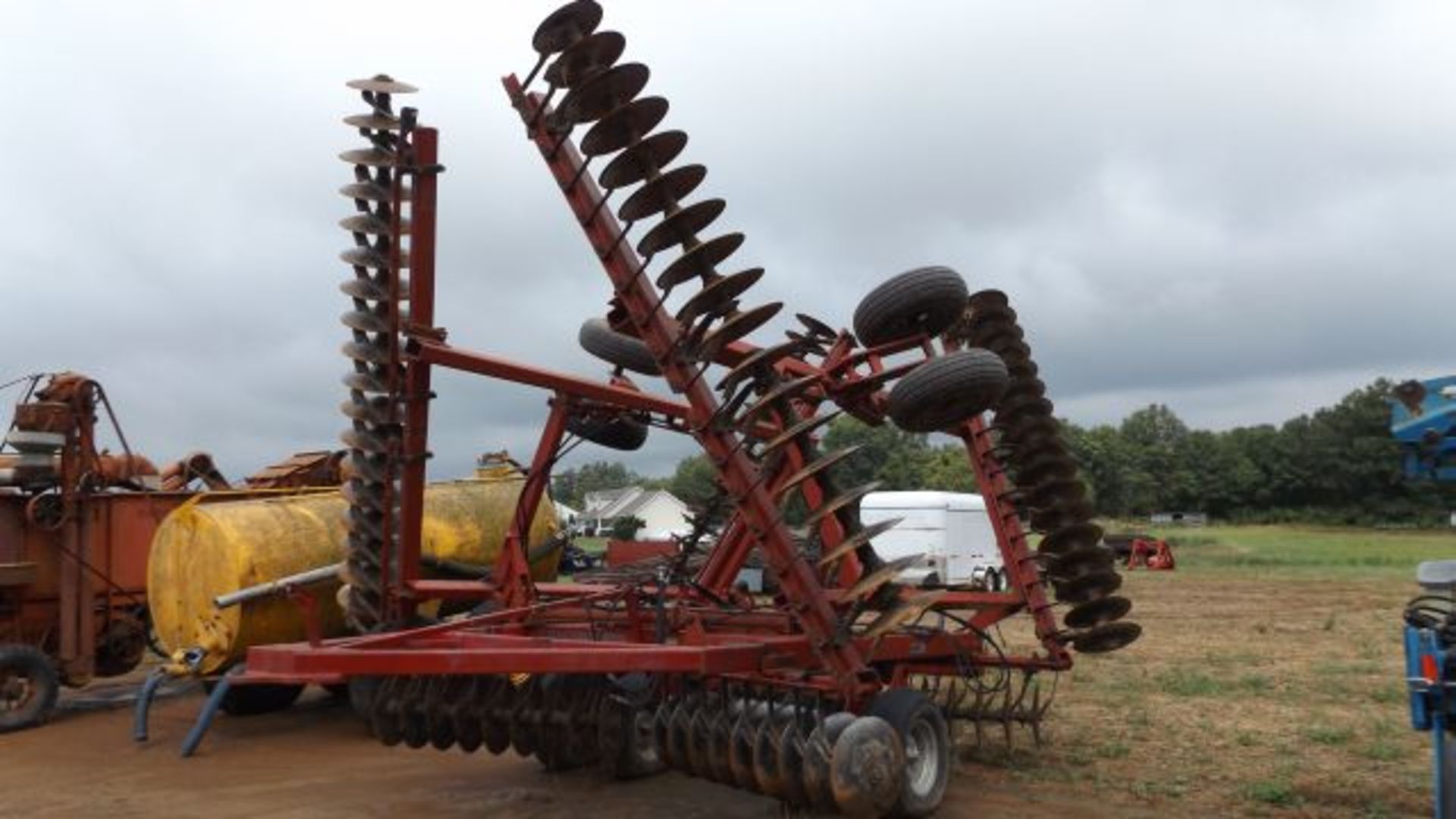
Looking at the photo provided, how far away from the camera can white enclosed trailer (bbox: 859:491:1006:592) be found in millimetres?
27625

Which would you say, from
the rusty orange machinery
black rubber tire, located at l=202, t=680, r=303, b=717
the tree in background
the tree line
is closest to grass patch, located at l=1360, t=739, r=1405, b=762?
black rubber tire, located at l=202, t=680, r=303, b=717

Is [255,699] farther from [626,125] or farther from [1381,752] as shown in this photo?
[1381,752]

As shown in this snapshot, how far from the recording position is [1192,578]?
98.9 ft

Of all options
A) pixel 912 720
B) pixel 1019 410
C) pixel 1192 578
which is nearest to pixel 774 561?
pixel 912 720

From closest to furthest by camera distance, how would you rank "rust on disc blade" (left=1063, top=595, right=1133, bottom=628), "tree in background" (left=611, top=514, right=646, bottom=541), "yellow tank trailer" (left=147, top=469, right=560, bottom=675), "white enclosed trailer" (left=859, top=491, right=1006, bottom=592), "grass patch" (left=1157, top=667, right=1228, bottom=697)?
"rust on disc blade" (left=1063, top=595, right=1133, bottom=628) < "yellow tank trailer" (left=147, top=469, right=560, bottom=675) < "grass patch" (left=1157, top=667, right=1228, bottom=697) < "white enclosed trailer" (left=859, top=491, right=1006, bottom=592) < "tree in background" (left=611, top=514, right=646, bottom=541)

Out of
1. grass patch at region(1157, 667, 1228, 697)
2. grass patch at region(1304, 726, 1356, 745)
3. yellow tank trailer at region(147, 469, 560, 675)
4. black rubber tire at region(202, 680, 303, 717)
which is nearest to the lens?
grass patch at region(1304, 726, 1356, 745)

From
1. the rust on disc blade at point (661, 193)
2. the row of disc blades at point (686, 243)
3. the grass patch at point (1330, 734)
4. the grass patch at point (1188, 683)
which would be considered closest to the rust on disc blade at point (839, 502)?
the row of disc blades at point (686, 243)

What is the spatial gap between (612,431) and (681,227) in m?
3.07

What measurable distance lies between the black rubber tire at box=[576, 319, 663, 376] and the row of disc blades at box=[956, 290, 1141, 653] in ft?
7.30

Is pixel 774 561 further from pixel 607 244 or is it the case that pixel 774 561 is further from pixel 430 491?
pixel 430 491

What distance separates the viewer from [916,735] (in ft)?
20.1

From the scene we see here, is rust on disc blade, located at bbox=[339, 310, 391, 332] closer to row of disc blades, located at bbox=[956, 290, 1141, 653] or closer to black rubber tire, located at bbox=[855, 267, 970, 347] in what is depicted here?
black rubber tire, located at bbox=[855, 267, 970, 347]

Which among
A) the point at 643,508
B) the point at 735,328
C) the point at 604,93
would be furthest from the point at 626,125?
the point at 643,508

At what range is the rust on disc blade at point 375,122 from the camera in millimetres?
7426
